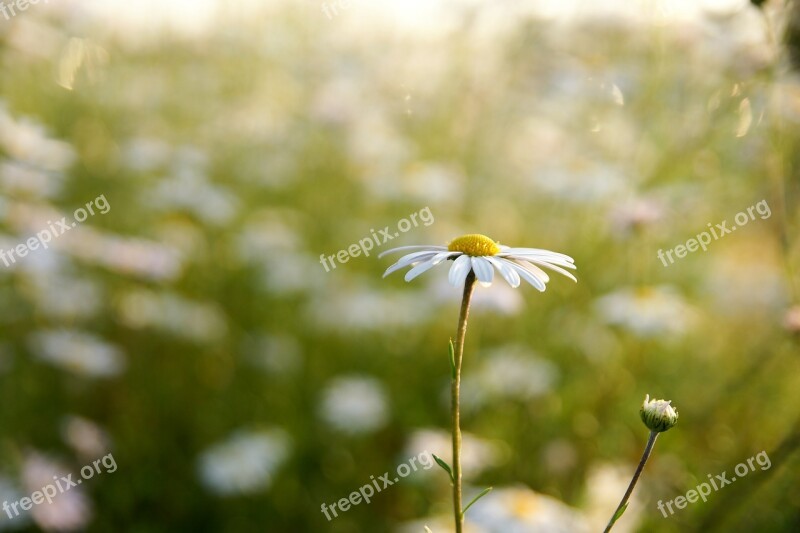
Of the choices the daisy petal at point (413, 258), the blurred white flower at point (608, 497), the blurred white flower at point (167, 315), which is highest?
the blurred white flower at point (167, 315)

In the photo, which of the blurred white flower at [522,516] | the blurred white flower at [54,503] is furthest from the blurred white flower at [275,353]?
the blurred white flower at [522,516]

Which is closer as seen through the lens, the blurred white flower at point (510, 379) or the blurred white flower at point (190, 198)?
the blurred white flower at point (510, 379)

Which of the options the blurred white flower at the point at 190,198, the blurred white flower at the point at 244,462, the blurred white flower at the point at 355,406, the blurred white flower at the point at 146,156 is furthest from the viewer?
the blurred white flower at the point at 146,156

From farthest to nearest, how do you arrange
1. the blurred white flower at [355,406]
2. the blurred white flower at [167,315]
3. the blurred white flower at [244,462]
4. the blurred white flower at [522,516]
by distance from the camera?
1. the blurred white flower at [167,315]
2. the blurred white flower at [355,406]
3. the blurred white flower at [244,462]
4. the blurred white flower at [522,516]

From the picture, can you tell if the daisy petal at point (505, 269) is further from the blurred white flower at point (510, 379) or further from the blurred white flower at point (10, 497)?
the blurred white flower at point (10, 497)

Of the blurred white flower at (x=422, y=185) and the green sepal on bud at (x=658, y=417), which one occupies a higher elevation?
the blurred white flower at (x=422, y=185)

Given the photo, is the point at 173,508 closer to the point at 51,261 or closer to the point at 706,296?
the point at 51,261

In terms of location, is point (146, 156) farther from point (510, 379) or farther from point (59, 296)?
point (510, 379)

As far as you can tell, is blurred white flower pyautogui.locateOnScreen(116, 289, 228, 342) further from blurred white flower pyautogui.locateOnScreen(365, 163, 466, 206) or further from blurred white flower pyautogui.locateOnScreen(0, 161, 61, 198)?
blurred white flower pyautogui.locateOnScreen(365, 163, 466, 206)
